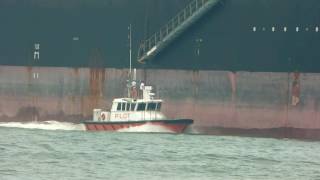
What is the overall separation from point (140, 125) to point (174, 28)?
398 centimetres

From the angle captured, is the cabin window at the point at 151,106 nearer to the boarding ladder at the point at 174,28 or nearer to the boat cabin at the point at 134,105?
the boat cabin at the point at 134,105

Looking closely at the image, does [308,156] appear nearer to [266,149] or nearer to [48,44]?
[266,149]

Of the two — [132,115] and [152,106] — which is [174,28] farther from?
[132,115]

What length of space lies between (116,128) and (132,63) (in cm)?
292

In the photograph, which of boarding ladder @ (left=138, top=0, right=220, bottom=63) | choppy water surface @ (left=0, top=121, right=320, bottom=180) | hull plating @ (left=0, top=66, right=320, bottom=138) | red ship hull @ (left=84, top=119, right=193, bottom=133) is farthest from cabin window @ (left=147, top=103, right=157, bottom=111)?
boarding ladder @ (left=138, top=0, right=220, bottom=63)

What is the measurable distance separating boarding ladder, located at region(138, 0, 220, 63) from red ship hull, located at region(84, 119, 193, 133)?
2.80 metres

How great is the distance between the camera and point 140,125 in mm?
45594

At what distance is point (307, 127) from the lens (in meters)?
44.0

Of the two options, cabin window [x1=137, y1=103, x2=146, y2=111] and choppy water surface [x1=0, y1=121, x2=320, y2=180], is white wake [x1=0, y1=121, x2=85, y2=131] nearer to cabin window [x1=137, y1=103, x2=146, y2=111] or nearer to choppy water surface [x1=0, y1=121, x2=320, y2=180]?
choppy water surface [x1=0, y1=121, x2=320, y2=180]

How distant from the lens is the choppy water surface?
3403cm

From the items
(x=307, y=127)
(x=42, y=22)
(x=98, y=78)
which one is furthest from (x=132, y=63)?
(x=307, y=127)

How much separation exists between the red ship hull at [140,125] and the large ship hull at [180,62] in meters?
0.83

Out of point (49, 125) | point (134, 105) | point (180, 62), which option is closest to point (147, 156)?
point (134, 105)

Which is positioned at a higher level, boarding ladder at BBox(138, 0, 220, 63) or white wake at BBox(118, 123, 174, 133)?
boarding ladder at BBox(138, 0, 220, 63)
